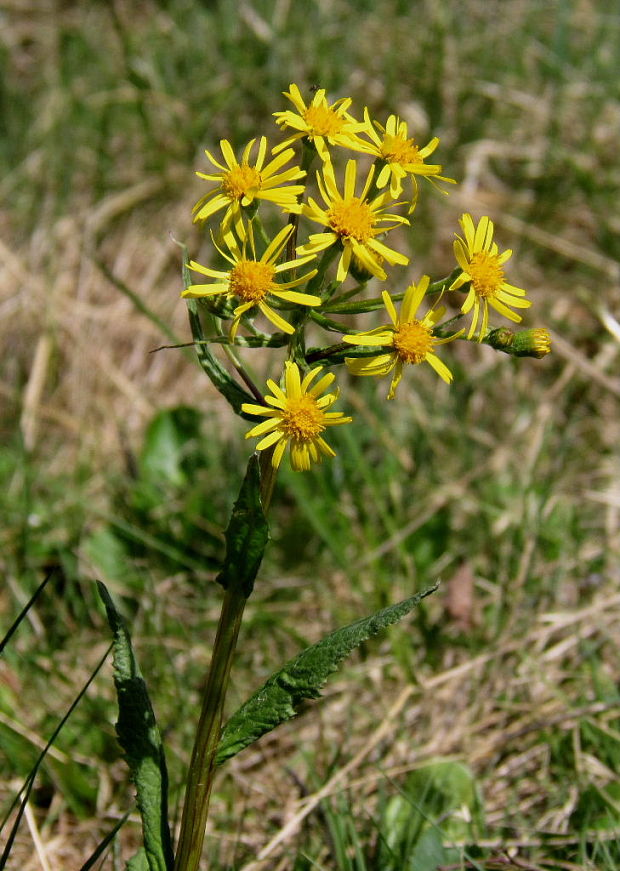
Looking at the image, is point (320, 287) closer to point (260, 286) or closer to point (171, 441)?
point (260, 286)

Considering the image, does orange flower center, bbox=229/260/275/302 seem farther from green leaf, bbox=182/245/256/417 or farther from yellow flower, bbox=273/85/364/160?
yellow flower, bbox=273/85/364/160

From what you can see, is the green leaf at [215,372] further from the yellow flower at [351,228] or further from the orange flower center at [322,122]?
the orange flower center at [322,122]

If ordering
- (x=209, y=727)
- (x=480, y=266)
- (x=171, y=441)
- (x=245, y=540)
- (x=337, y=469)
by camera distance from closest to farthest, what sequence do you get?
(x=245, y=540)
(x=209, y=727)
(x=480, y=266)
(x=337, y=469)
(x=171, y=441)

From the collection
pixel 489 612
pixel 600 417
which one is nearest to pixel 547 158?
pixel 600 417

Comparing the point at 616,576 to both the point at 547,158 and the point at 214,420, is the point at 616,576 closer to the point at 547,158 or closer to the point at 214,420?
the point at 214,420

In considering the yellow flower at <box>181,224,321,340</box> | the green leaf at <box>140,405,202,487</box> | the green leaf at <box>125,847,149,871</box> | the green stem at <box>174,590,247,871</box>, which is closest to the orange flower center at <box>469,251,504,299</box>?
the yellow flower at <box>181,224,321,340</box>

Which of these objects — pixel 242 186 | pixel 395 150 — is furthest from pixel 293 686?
pixel 395 150

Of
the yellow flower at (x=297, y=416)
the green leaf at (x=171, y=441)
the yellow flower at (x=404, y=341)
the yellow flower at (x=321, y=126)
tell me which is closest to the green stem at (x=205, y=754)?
the yellow flower at (x=297, y=416)
